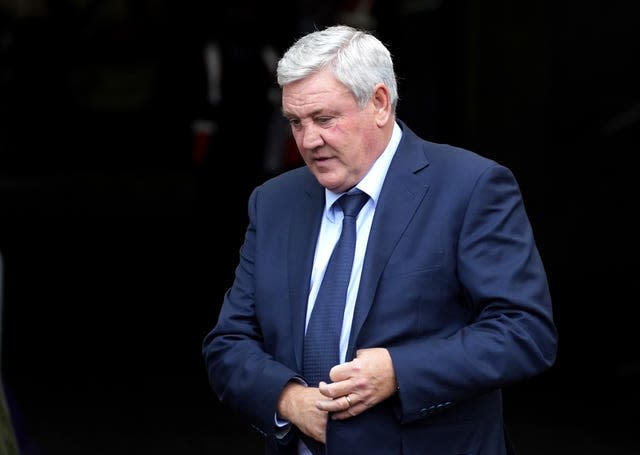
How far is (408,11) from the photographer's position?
10.0m

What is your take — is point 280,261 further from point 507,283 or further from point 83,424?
point 83,424

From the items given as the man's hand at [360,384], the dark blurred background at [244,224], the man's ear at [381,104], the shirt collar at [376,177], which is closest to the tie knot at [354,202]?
the shirt collar at [376,177]

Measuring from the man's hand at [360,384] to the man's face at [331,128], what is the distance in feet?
1.30

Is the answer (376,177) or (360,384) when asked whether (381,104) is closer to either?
(376,177)

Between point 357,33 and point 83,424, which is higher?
point 357,33

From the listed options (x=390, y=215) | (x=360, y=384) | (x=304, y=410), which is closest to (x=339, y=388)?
(x=360, y=384)

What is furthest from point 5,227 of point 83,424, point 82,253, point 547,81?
point 83,424

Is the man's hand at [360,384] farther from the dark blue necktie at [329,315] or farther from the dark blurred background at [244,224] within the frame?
the dark blurred background at [244,224]

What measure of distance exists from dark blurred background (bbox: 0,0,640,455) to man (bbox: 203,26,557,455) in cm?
226

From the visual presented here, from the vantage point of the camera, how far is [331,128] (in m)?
2.76

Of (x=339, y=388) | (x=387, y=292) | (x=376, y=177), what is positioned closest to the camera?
(x=339, y=388)

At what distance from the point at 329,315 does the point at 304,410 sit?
0.69ft

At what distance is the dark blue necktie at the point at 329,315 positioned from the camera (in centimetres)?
283

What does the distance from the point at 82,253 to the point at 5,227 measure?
1849 millimetres
